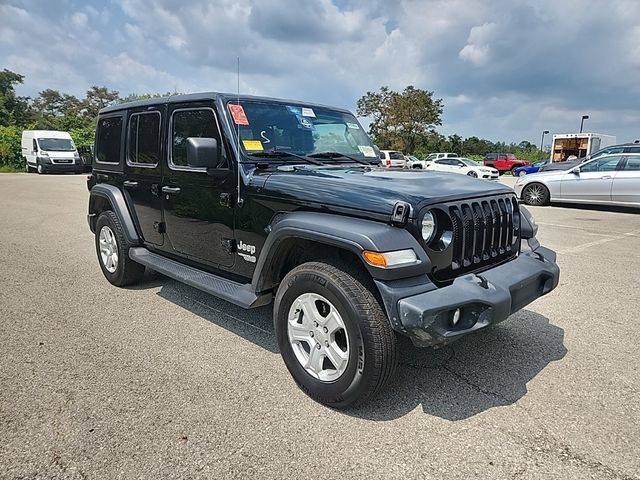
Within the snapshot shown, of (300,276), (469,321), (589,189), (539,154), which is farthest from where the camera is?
(539,154)

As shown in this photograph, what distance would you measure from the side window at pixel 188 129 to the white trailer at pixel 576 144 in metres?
31.9

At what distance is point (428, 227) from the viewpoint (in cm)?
268

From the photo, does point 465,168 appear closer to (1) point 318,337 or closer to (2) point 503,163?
(2) point 503,163

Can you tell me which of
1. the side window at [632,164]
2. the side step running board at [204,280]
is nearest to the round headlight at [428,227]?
the side step running board at [204,280]

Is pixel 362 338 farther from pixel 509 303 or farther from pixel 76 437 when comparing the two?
pixel 76 437

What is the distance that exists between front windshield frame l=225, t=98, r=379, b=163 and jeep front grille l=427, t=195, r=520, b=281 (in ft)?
4.67

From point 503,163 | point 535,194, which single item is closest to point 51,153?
point 535,194

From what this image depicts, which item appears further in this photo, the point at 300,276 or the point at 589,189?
the point at 589,189

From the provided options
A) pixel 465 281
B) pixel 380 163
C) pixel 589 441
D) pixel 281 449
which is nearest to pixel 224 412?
pixel 281 449

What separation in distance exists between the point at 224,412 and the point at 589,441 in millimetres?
2012

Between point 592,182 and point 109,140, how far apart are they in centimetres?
1147

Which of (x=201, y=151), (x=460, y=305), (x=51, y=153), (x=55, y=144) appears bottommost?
(x=460, y=305)

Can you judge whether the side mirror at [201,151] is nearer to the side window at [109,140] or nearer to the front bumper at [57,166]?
the side window at [109,140]

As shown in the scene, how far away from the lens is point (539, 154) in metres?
51.5
